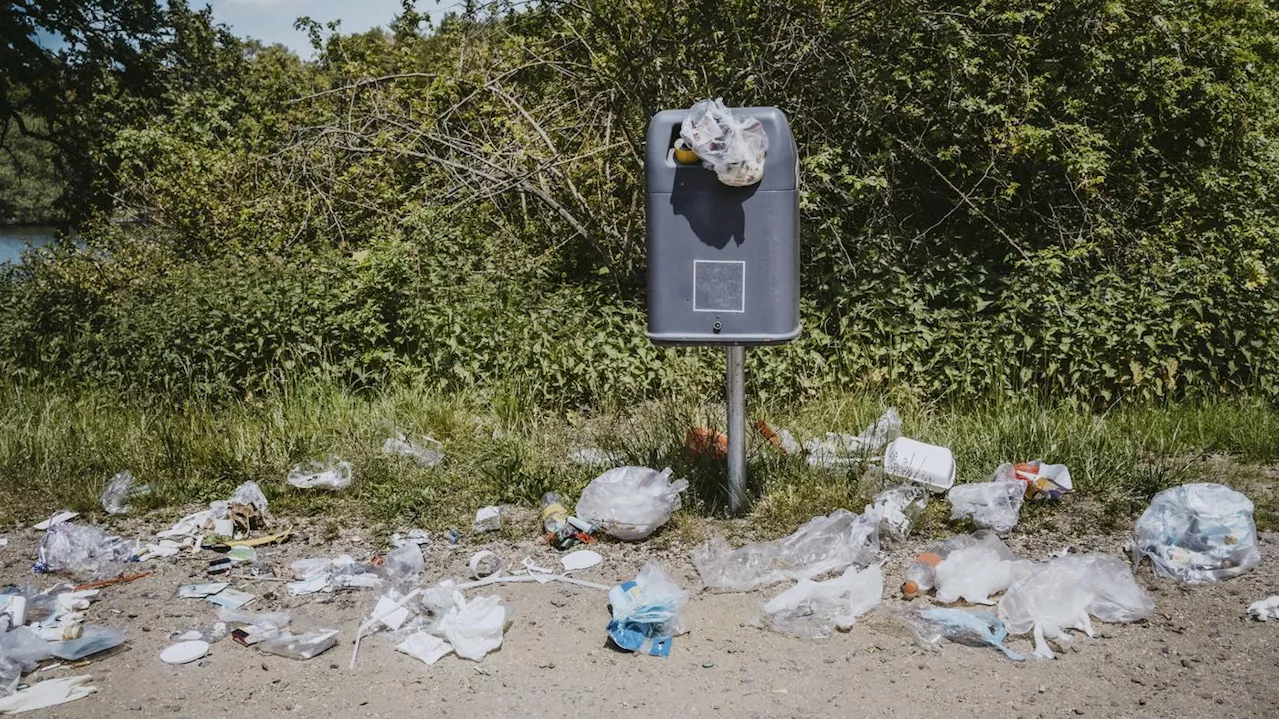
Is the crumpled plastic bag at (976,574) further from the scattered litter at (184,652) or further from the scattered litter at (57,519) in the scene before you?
the scattered litter at (57,519)

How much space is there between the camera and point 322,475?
4762 millimetres

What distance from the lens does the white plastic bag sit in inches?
126

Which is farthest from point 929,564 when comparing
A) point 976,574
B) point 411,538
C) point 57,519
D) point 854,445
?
point 57,519

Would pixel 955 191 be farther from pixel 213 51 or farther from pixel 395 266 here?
pixel 213 51

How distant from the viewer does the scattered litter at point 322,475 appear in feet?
15.5

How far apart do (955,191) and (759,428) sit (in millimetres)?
2708

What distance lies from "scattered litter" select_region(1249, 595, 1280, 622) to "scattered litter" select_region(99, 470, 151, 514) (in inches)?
174

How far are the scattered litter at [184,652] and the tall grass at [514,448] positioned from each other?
3.72ft

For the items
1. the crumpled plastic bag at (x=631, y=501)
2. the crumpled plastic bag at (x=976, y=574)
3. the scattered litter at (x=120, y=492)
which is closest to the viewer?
the crumpled plastic bag at (x=976, y=574)

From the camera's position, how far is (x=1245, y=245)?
619 cm

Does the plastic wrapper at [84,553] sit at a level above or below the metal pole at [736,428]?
below

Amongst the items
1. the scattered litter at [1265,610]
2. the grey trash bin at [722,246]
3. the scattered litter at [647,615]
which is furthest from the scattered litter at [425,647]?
the scattered litter at [1265,610]

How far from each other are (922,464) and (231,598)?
2.71 meters

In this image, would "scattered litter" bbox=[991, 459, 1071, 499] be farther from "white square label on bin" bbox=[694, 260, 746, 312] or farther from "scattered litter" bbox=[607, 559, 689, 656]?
"scattered litter" bbox=[607, 559, 689, 656]
